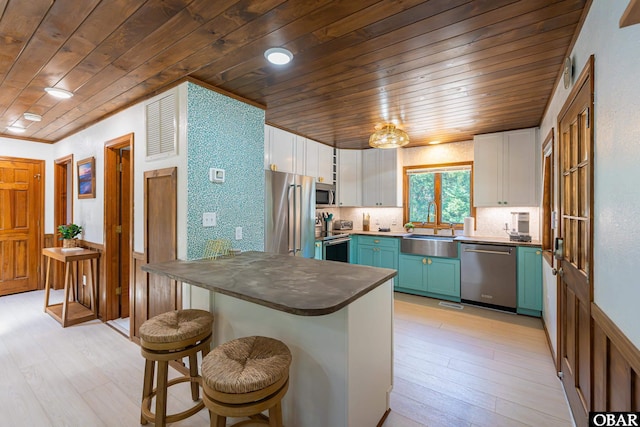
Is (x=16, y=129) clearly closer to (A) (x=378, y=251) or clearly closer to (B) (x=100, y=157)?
(B) (x=100, y=157)

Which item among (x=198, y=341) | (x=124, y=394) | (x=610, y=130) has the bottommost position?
(x=124, y=394)

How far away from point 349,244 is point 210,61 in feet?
11.4

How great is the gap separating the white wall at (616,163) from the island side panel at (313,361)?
3.48 ft

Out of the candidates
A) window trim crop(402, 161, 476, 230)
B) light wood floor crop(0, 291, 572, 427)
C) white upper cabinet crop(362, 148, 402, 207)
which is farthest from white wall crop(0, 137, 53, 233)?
window trim crop(402, 161, 476, 230)

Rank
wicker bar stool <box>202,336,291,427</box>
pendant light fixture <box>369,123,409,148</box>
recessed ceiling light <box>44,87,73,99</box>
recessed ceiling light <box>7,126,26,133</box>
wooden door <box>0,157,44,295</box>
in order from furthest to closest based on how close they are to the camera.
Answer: wooden door <box>0,157,44,295</box>
recessed ceiling light <box>7,126,26,133</box>
pendant light fixture <box>369,123,409,148</box>
recessed ceiling light <box>44,87,73,99</box>
wicker bar stool <box>202,336,291,427</box>

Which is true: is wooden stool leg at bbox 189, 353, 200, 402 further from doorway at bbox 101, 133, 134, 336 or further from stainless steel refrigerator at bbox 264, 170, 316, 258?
doorway at bbox 101, 133, 134, 336

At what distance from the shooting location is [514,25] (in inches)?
61.9

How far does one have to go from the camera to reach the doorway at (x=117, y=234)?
3.09 meters

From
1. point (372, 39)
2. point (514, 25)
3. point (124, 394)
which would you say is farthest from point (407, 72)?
point (124, 394)

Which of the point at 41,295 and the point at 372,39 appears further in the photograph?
the point at 41,295

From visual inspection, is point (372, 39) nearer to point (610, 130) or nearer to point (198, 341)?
point (610, 130)

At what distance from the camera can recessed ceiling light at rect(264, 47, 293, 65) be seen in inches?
71.0

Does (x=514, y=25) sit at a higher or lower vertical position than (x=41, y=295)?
higher

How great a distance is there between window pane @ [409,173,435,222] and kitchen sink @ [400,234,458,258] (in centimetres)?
54
